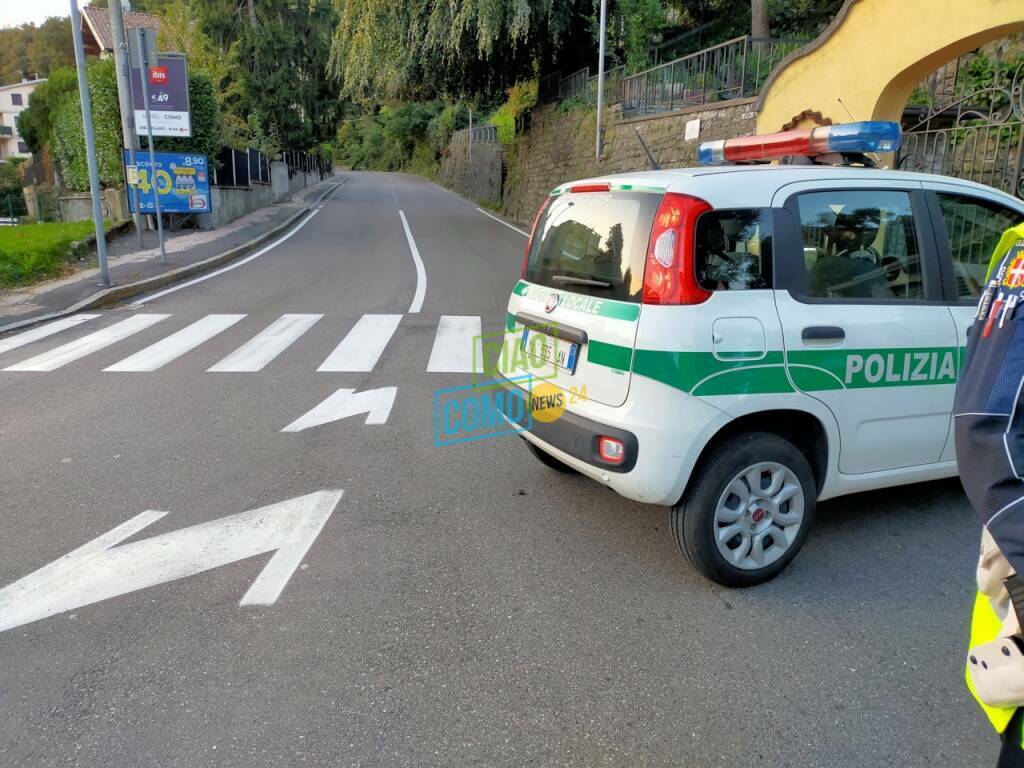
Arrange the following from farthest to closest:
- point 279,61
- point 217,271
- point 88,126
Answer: point 279,61 < point 217,271 < point 88,126

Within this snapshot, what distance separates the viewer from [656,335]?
3256mm

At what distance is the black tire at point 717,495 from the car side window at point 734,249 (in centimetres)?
72

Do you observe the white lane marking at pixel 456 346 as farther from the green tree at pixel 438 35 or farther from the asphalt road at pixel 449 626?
the green tree at pixel 438 35

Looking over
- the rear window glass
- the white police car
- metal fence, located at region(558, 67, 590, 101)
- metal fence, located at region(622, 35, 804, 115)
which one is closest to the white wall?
metal fence, located at region(558, 67, 590, 101)

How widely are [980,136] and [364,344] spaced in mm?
8165

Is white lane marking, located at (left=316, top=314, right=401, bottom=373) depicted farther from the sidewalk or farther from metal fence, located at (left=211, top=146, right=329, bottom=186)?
metal fence, located at (left=211, top=146, right=329, bottom=186)

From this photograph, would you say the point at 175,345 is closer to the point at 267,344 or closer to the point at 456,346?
the point at 267,344

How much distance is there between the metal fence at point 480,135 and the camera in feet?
132

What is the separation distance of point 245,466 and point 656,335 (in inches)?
122

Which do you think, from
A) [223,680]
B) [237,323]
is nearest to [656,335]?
[223,680]

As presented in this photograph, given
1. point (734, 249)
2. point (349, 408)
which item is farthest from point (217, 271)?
point (734, 249)

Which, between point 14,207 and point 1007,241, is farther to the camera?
point 14,207

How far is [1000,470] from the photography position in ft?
4.84

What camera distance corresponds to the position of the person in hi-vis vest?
4.80ft
